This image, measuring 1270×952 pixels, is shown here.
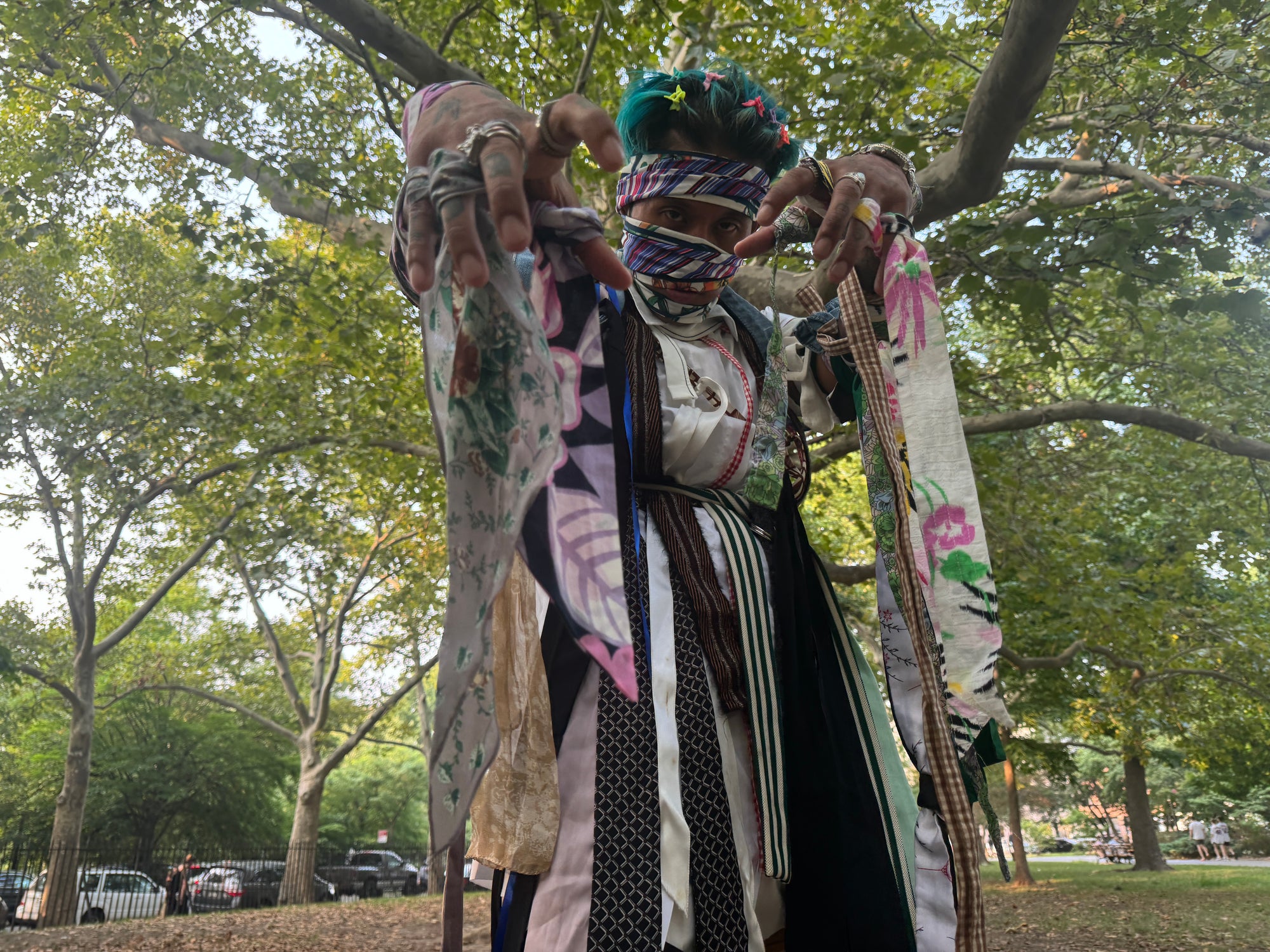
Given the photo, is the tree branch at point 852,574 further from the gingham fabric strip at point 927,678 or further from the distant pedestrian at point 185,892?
the distant pedestrian at point 185,892

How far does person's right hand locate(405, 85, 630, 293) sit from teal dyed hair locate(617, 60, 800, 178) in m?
0.51

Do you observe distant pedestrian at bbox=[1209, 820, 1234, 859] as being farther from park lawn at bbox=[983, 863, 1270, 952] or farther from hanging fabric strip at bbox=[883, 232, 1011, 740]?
hanging fabric strip at bbox=[883, 232, 1011, 740]

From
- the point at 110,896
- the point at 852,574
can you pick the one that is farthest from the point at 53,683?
the point at 852,574

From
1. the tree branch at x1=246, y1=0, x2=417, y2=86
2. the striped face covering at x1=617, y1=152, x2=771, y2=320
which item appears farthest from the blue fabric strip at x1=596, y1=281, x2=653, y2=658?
the tree branch at x1=246, y1=0, x2=417, y2=86

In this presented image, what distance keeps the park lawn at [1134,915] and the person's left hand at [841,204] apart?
27.1 feet

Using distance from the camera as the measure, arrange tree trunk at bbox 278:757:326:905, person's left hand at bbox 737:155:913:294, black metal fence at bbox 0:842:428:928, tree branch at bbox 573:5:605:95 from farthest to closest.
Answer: tree trunk at bbox 278:757:326:905, black metal fence at bbox 0:842:428:928, tree branch at bbox 573:5:605:95, person's left hand at bbox 737:155:913:294

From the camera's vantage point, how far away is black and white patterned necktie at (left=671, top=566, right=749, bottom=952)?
137cm

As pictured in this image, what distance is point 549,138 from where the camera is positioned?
1.23m

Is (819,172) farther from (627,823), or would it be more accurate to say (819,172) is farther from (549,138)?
(627,823)

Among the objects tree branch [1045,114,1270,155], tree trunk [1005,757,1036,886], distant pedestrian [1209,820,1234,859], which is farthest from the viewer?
distant pedestrian [1209,820,1234,859]

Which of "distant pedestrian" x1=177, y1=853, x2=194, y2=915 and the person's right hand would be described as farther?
"distant pedestrian" x1=177, y1=853, x2=194, y2=915

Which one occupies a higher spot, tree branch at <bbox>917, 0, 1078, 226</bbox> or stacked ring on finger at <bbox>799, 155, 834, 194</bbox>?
tree branch at <bbox>917, 0, 1078, 226</bbox>

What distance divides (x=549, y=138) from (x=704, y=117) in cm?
69

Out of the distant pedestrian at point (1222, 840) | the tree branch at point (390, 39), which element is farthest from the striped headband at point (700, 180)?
the distant pedestrian at point (1222, 840)
